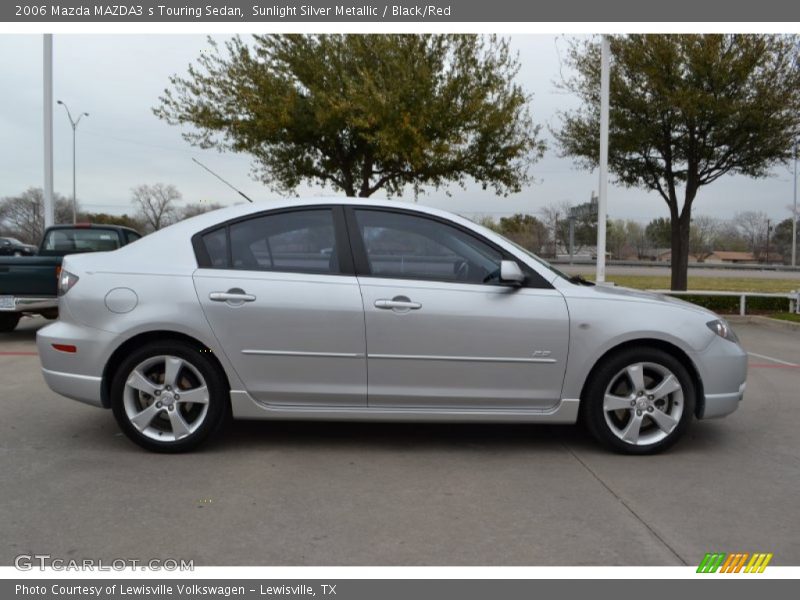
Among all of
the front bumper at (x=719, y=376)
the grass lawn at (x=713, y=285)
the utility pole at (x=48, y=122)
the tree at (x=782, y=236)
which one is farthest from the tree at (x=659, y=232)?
the front bumper at (x=719, y=376)

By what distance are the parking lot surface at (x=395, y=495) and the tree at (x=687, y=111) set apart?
11164mm

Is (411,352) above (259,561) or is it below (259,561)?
above

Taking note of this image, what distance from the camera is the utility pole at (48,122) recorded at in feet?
50.6

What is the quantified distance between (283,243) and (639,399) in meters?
2.57

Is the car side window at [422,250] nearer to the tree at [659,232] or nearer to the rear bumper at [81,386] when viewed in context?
the rear bumper at [81,386]

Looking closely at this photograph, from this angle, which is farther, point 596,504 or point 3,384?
point 3,384

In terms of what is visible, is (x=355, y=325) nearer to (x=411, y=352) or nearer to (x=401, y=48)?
(x=411, y=352)

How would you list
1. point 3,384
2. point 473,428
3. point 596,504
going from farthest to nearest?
point 3,384, point 473,428, point 596,504

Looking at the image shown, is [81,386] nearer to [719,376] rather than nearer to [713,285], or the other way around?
[719,376]

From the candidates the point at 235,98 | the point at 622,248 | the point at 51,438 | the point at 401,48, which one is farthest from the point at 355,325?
the point at 622,248

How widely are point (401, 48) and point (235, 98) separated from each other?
435cm

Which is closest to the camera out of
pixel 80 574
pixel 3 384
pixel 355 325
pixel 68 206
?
pixel 80 574

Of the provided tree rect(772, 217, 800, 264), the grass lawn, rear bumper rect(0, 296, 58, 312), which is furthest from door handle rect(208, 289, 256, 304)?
tree rect(772, 217, 800, 264)

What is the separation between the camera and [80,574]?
293cm
